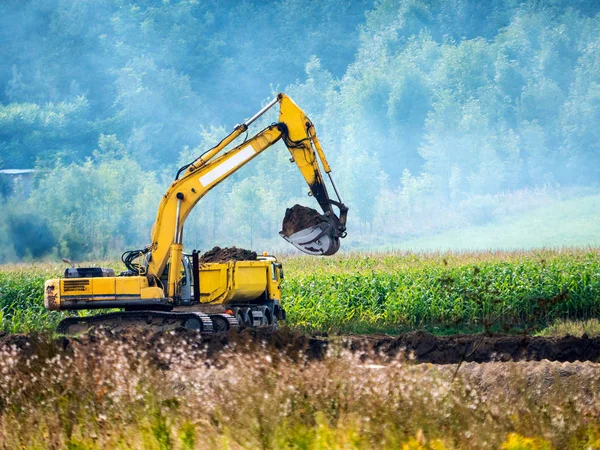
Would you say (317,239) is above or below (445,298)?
above

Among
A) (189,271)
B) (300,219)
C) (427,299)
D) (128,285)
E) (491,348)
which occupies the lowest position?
(491,348)

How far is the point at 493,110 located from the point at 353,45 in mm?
23246

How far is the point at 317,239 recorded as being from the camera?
55.0ft

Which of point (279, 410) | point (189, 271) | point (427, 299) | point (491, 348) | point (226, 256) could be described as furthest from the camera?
point (427, 299)

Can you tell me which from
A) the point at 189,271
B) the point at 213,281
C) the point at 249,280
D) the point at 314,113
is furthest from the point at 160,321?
the point at 314,113

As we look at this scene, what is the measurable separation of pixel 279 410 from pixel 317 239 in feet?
33.0

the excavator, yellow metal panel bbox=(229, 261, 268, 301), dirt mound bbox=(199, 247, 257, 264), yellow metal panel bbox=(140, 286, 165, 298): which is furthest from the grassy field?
yellow metal panel bbox=(140, 286, 165, 298)

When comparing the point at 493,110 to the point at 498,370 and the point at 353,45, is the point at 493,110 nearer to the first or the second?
the point at 353,45

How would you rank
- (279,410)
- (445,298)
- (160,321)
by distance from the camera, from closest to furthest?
(279,410) → (160,321) → (445,298)

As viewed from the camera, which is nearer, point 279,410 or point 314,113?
point 279,410

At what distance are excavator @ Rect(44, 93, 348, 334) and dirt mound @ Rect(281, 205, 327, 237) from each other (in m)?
0.05

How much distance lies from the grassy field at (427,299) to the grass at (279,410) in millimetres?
14588

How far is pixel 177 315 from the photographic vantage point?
16.3m

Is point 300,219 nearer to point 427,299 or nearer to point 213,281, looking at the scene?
point 213,281
